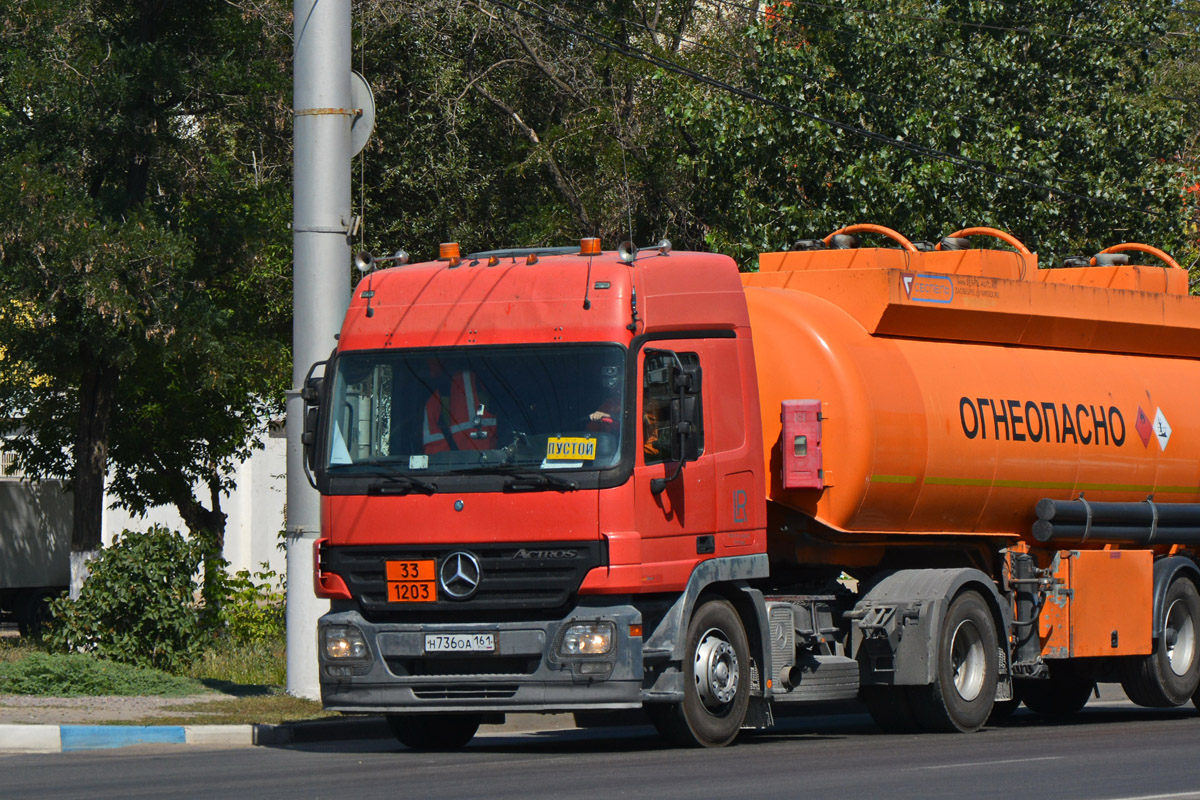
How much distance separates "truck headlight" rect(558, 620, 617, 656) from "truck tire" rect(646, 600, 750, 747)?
64cm

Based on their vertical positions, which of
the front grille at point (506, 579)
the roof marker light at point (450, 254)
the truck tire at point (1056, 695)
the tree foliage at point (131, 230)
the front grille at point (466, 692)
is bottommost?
the truck tire at point (1056, 695)

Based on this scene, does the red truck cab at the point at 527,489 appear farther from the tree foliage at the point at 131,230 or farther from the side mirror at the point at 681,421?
the tree foliage at the point at 131,230

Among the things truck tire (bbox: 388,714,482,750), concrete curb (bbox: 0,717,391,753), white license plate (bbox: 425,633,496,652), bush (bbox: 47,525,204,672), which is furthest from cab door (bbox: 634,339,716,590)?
bush (bbox: 47,525,204,672)

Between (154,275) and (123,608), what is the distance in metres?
4.14

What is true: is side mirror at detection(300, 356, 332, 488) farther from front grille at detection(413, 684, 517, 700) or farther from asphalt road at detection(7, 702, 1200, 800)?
asphalt road at detection(7, 702, 1200, 800)

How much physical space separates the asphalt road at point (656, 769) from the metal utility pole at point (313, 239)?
2.30 metres

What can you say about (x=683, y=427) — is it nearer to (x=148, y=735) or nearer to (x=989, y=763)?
(x=989, y=763)

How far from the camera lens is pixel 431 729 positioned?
1293 centimetres

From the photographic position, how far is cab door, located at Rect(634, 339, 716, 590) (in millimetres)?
11523

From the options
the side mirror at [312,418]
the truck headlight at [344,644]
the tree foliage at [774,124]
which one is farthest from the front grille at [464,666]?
the tree foliage at [774,124]

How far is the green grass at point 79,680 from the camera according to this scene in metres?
15.5

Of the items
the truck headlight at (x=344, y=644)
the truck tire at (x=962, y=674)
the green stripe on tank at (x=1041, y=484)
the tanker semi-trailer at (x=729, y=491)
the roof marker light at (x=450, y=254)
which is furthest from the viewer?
the truck tire at (x=962, y=674)

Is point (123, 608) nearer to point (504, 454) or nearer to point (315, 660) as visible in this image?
point (315, 660)

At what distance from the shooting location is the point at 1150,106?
27.4 metres
